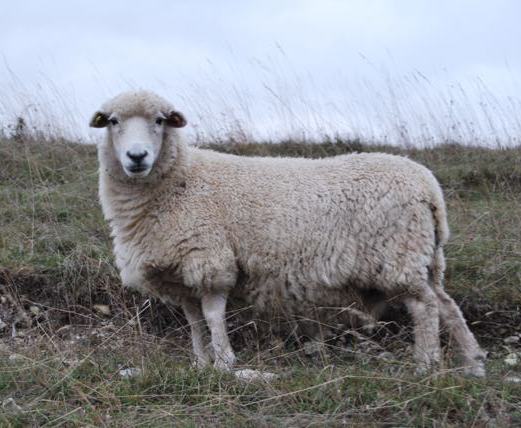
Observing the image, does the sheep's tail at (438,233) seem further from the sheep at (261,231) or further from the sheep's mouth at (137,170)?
the sheep's mouth at (137,170)

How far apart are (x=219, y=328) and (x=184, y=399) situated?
105 centimetres

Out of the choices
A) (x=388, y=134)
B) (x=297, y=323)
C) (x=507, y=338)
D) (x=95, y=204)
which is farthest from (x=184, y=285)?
(x=388, y=134)

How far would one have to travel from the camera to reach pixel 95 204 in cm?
666

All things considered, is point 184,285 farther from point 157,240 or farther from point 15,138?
point 15,138

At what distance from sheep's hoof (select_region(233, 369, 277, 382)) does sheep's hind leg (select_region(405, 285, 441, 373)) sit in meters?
1.22

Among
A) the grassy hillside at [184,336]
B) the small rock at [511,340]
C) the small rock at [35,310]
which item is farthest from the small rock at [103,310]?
the small rock at [511,340]

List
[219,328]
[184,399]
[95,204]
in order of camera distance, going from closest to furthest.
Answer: [184,399] < [219,328] < [95,204]

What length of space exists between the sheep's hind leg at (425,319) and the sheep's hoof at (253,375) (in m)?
1.22

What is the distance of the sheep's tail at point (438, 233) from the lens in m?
4.67

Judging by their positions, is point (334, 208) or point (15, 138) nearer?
point (334, 208)

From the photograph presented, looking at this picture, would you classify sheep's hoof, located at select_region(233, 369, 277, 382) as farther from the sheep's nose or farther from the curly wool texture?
the sheep's nose

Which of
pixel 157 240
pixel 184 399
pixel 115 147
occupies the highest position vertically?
pixel 115 147

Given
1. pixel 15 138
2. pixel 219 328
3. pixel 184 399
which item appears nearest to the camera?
pixel 184 399

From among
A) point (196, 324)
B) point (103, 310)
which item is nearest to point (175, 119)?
point (196, 324)
